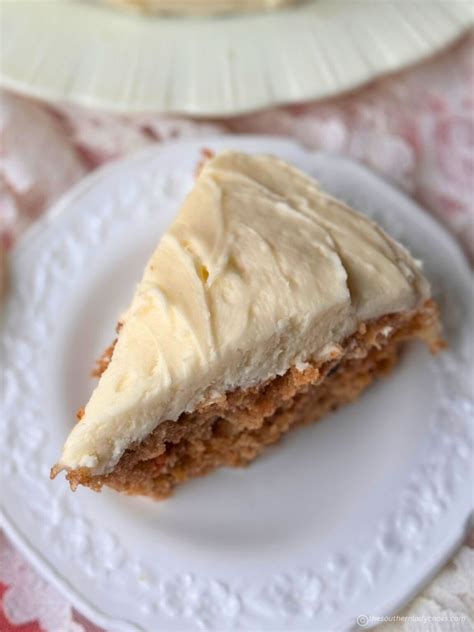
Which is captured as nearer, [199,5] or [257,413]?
[257,413]

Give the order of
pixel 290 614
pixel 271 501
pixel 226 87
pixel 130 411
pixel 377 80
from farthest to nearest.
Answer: pixel 377 80 → pixel 226 87 → pixel 271 501 → pixel 290 614 → pixel 130 411

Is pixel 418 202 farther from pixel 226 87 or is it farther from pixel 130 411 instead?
pixel 130 411

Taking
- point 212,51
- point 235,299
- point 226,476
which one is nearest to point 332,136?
point 212,51

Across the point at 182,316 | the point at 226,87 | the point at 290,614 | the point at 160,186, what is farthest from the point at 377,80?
the point at 290,614

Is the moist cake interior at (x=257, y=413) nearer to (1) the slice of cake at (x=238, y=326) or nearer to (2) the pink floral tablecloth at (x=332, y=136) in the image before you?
(1) the slice of cake at (x=238, y=326)

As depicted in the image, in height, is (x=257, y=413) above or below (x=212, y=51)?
below

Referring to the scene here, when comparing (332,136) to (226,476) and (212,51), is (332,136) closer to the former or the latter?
(212,51)
